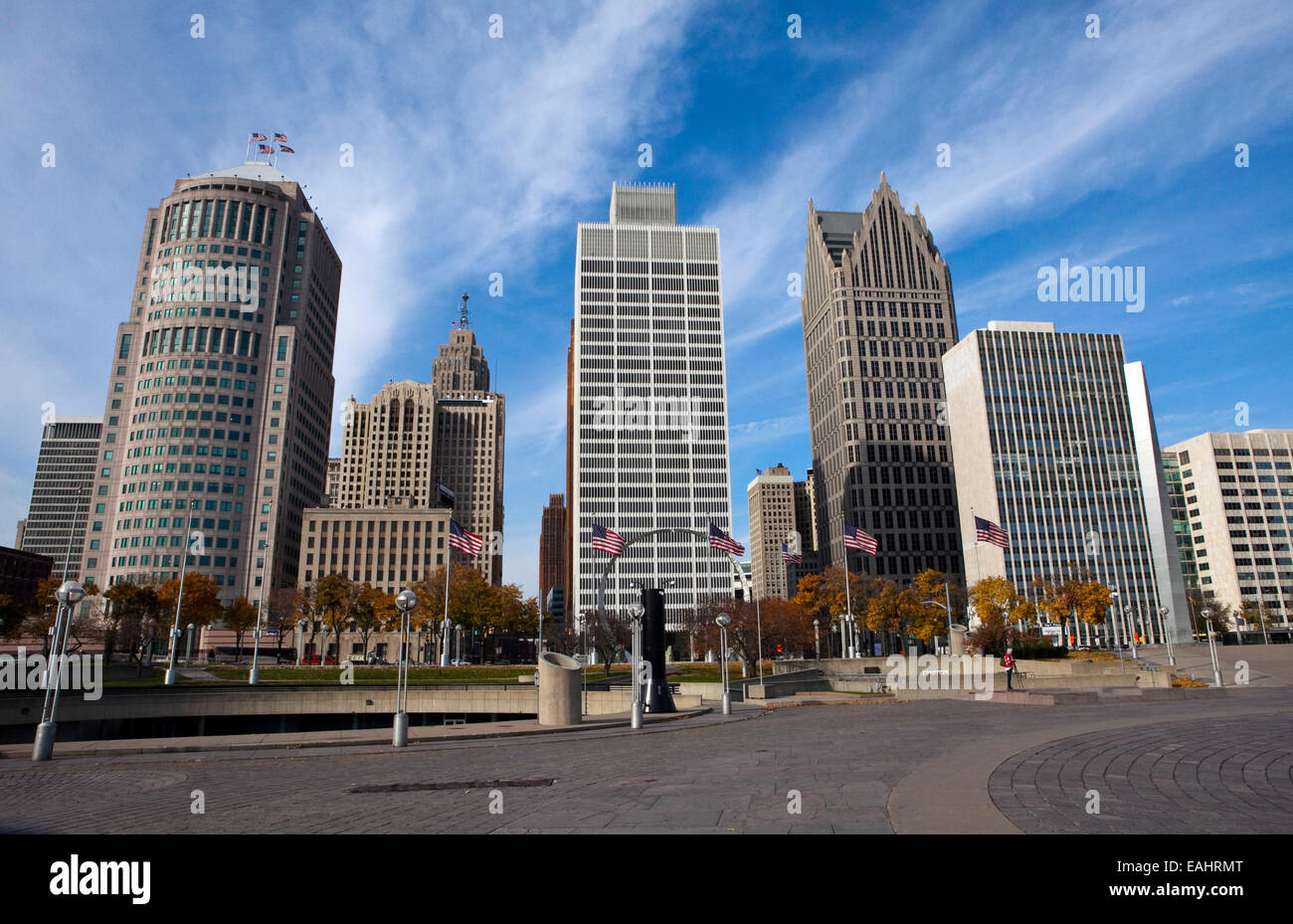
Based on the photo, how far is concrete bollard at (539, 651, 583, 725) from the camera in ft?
78.7

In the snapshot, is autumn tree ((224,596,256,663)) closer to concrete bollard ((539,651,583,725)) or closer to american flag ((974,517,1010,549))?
concrete bollard ((539,651,583,725))

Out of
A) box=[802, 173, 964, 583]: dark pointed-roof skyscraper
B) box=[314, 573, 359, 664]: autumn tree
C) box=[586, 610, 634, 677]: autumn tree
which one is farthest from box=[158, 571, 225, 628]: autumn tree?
box=[802, 173, 964, 583]: dark pointed-roof skyscraper

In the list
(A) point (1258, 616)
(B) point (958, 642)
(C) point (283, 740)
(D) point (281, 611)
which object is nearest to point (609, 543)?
(C) point (283, 740)

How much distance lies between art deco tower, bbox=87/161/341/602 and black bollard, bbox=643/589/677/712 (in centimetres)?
10528

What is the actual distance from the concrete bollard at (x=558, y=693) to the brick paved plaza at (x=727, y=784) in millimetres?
3676

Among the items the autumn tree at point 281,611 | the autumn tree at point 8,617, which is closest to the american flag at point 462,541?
the autumn tree at point 281,611

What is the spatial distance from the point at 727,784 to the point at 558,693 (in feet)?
44.7

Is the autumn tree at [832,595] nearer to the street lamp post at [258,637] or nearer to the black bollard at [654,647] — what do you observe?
the black bollard at [654,647]

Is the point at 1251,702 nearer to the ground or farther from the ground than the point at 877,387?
nearer to the ground

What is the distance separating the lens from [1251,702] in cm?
2625

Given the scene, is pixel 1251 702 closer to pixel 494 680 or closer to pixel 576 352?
pixel 494 680

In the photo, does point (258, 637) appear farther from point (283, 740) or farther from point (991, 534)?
point (991, 534)
